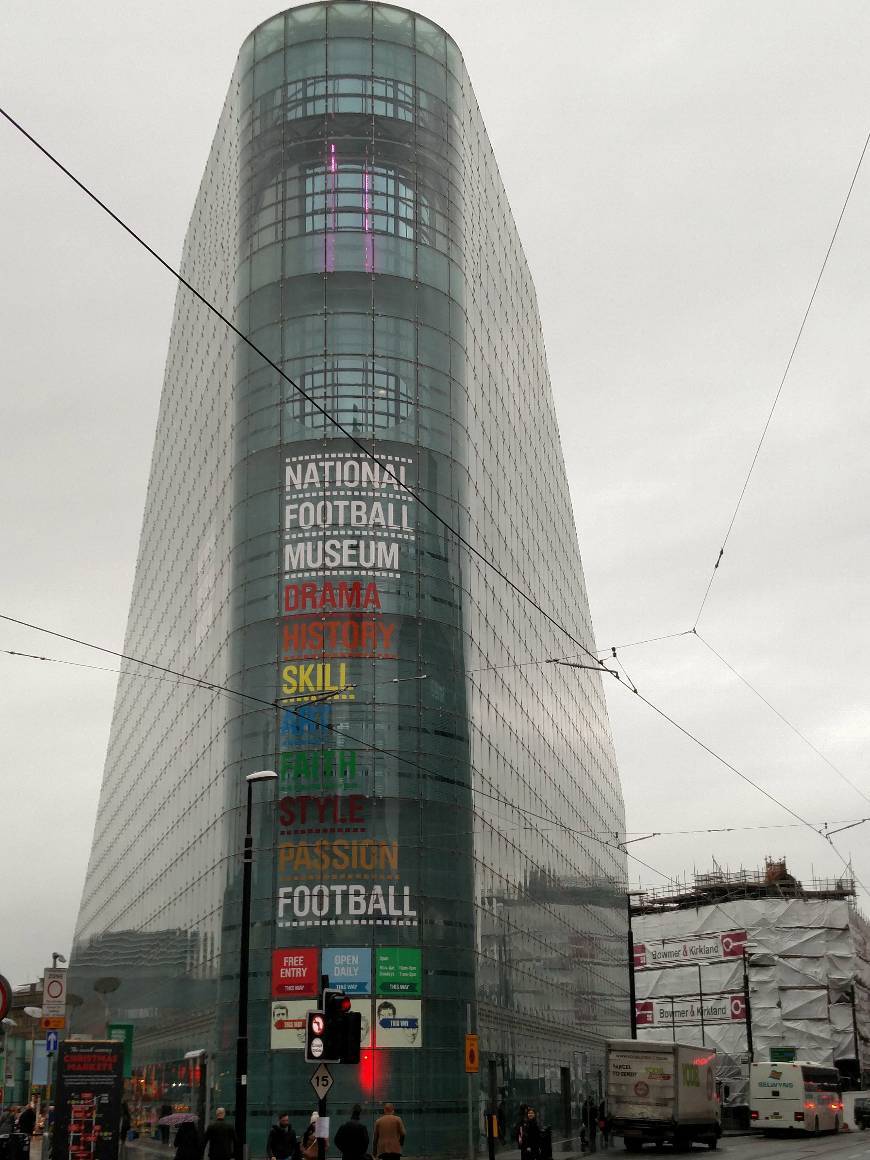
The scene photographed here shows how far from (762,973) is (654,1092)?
70212 mm

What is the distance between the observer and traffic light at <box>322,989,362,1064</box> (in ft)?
71.3

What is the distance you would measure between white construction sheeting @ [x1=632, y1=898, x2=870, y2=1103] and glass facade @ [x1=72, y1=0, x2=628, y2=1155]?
46.0 metres

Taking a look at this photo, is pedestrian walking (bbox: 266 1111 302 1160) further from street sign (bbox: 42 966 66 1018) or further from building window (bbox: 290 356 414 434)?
building window (bbox: 290 356 414 434)

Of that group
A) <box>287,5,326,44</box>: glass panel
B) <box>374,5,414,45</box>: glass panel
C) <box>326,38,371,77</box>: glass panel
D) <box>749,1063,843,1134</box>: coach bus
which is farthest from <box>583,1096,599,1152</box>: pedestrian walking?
<box>287,5,326,44</box>: glass panel

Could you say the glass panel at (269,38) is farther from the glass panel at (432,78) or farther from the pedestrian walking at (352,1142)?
the pedestrian walking at (352,1142)

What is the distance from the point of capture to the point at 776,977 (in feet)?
359

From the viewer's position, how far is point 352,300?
50.8 metres

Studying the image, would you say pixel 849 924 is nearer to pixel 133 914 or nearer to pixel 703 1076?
pixel 133 914

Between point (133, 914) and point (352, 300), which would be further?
point (133, 914)

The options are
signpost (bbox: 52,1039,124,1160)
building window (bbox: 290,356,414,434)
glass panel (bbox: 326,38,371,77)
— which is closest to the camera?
signpost (bbox: 52,1039,124,1160)

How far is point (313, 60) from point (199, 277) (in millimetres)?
21961

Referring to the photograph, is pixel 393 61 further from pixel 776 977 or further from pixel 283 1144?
pixel 776 977

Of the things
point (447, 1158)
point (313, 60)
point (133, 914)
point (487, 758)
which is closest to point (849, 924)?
point (133, 914)

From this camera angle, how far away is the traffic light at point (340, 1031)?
71.3 feet
